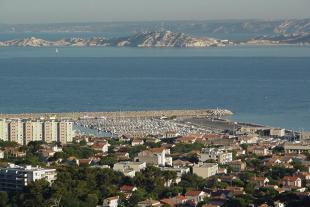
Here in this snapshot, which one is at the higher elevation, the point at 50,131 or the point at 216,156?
the point at 216,156

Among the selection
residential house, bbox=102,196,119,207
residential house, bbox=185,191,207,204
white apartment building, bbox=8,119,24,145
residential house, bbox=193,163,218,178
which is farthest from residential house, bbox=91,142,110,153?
residential house, bbox=102,196,119,207

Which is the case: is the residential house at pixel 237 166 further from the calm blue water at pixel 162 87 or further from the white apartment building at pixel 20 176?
the calm blue water at pixel 162 87

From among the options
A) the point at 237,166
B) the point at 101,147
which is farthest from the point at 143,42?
the point at 237,166

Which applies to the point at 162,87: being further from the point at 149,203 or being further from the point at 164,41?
the point at 164,41

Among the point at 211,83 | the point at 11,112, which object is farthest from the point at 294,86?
the point at 11,112

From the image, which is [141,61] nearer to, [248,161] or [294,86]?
[294,86]
